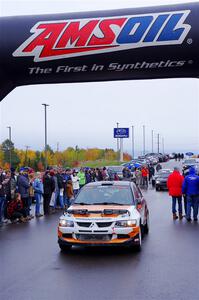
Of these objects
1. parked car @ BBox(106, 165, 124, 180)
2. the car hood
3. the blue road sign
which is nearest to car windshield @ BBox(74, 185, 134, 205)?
the car hood

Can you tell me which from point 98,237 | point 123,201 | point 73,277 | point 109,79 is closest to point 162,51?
point 109,79

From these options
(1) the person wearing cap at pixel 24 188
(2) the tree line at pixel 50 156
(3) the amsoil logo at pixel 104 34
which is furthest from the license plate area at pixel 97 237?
(2) the tree line at pixel 50 156

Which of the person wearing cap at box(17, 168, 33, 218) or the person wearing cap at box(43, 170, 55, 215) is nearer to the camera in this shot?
the person wearing cap at box(17, 168, 33, 218)

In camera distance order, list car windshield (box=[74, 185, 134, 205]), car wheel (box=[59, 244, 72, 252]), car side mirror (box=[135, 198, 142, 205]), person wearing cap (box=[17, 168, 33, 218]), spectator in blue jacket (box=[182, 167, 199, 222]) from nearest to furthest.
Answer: car wheel (box=[59, 244, 72, 252])
car windshield (box=[74, 185, 134, 205])
car side mirror (box=[135, 198, 142, 205])
spectator in blue jacket (box=[182, 167, 199, 222])
person wearing cap (box=[17, 168, 33, 218])

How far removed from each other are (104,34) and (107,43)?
8.2 inches

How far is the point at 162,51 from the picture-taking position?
10242 millimetres

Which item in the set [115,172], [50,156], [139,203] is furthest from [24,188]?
[50,156]

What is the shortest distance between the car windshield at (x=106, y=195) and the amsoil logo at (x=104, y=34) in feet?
10.9

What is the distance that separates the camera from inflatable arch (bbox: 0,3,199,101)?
33.0 feet

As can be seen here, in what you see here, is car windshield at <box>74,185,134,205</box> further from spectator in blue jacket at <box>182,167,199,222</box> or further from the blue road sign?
the blue road sign

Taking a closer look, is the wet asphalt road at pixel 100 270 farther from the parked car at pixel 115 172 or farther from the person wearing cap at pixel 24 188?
the parked car at pixel 115 172

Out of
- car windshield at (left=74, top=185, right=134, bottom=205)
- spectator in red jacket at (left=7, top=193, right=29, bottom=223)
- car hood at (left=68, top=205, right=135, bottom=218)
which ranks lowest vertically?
spectator in red jacket at (left=7, top=193, right=29, bottom=223)

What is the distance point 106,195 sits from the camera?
11.2 m

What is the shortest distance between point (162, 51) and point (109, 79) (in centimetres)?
150
